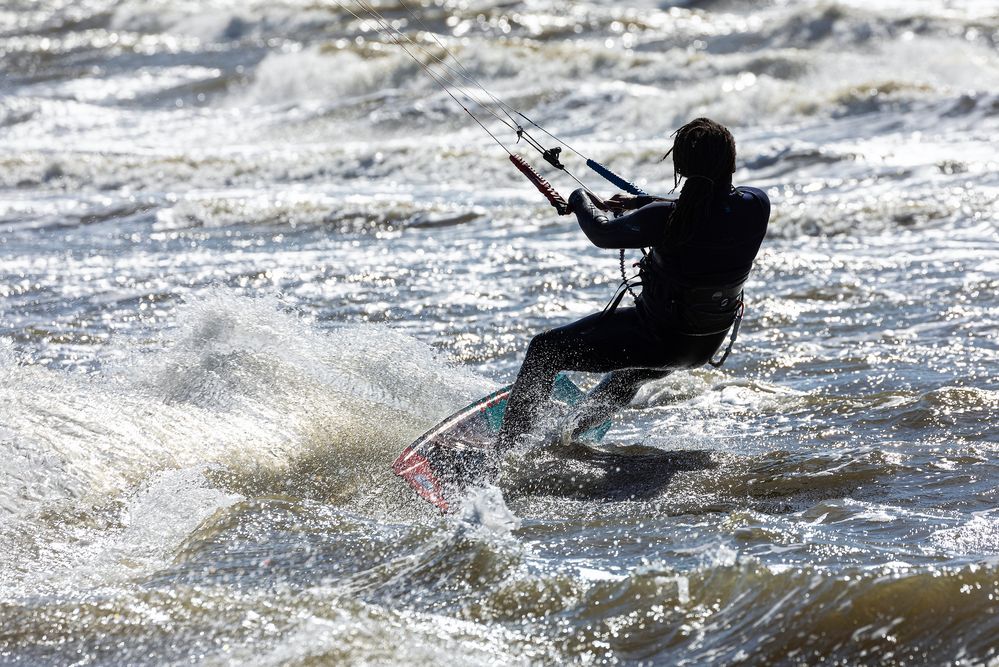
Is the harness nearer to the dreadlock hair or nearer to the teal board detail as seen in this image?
the dreadlock hair

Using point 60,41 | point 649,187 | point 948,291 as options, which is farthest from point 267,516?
point 60,41

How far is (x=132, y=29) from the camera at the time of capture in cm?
3303

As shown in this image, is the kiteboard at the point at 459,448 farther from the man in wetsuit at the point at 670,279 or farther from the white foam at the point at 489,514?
the white foam at the point at 489,514

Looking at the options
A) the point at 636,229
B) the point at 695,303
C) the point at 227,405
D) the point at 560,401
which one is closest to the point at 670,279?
the point at 695,303

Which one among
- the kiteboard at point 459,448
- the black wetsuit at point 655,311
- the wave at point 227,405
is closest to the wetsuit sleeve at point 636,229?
the black wetsuit at point 655,311

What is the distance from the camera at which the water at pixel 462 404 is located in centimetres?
383

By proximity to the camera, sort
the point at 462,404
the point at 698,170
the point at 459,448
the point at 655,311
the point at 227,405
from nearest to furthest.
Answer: the point at 698,170
the point at 655,311
the point at 459,448
the point at 227,405
the point at 462,404

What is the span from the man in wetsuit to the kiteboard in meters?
0.18

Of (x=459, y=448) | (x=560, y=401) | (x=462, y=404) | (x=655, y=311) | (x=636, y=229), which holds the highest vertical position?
(x=636, y=229)

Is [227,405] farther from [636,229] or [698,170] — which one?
[698,170]

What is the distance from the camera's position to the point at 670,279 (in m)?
5.05

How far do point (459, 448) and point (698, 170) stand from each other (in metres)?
1.88

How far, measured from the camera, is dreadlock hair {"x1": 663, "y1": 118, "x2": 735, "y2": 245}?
4723 millimetres

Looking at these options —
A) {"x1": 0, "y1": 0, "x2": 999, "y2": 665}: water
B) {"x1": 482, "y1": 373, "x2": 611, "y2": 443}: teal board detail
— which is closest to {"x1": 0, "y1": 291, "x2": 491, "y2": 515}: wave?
{"x1": 0, "y1": 0, "x2": 999, "y2": 665}: water
